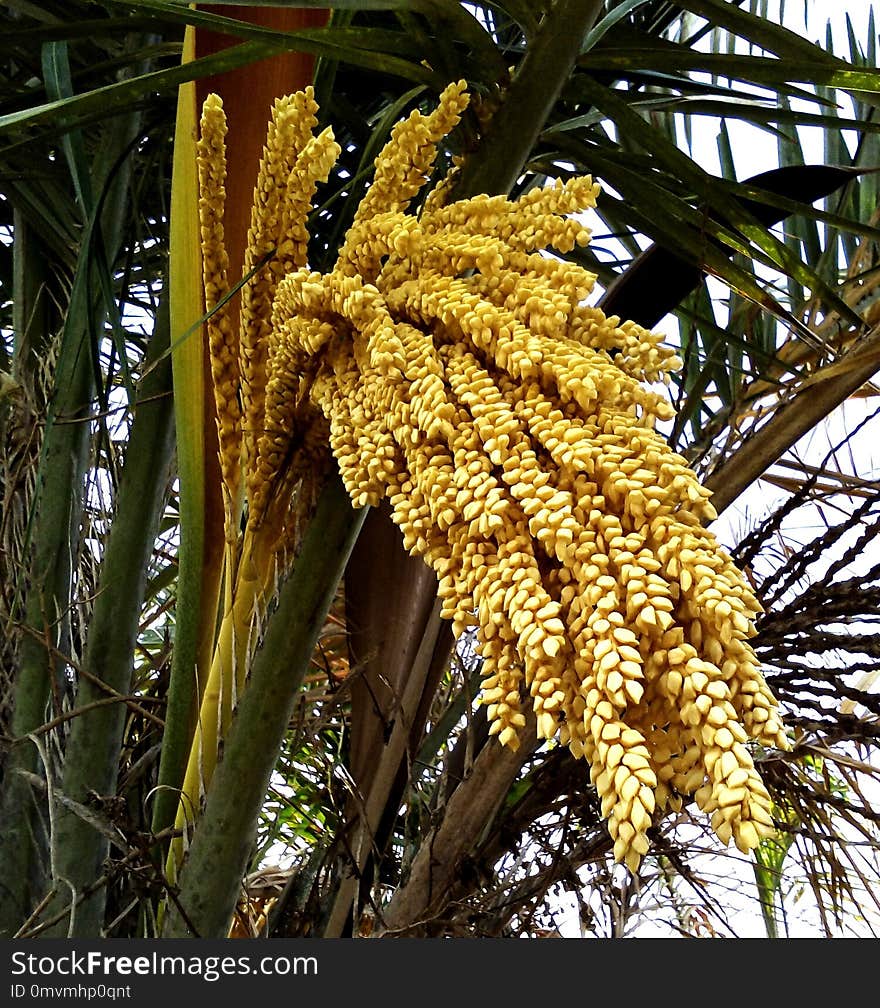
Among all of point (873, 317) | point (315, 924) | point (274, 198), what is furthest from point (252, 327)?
point (873, 317)

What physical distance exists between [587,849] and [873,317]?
0.50 meters

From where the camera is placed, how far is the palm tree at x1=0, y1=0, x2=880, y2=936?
22.7 inches

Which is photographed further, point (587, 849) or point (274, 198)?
point (587, 849)

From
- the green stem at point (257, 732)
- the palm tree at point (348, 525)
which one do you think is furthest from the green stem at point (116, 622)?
the green stem at point (257, 732)

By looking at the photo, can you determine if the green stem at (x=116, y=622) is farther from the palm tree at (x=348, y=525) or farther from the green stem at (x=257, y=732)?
the green stem at (x=257, y=732)

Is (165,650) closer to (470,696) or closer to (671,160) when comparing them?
(470,696)

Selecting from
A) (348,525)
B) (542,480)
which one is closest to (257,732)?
(348,525)

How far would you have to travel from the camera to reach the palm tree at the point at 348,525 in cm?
58

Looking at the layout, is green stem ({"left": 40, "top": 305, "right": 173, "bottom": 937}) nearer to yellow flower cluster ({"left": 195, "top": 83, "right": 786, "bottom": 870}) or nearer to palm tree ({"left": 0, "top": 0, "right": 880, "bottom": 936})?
palm tree ({"left": 0, "top": 0, "right": 880, "bottom": 936})

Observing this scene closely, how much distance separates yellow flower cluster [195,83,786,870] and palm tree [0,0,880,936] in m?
0.09

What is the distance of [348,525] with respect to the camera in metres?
0.55

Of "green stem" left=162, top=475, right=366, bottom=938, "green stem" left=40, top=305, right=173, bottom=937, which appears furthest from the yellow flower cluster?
"green stem" left=40, top=305, right=173, bottom=937

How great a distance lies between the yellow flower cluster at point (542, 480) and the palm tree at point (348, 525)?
3.7 inches

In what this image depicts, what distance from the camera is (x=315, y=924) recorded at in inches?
28.5
